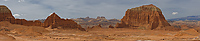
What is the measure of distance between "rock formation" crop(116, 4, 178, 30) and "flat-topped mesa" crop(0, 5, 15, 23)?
3902cm

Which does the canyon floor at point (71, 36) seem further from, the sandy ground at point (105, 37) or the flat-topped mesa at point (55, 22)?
the flat-topped mesa at point (55, 22)

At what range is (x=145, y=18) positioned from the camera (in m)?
57.0

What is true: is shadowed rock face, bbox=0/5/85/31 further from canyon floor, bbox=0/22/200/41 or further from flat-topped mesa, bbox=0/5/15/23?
canyon floor, bbox=0/22/200/41

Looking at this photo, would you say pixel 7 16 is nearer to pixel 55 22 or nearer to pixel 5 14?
pixel 5 14

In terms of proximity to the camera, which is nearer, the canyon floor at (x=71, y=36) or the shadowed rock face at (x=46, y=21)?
the canyon floor at (x=71, y=36)

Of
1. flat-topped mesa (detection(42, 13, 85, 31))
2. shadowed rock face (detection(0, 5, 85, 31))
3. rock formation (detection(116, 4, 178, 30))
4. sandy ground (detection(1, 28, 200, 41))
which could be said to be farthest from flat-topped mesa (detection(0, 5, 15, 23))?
rock formation (detection(116, 4, 178, 30))

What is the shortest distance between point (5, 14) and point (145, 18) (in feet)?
165

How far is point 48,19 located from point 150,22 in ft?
130

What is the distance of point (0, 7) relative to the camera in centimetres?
3862

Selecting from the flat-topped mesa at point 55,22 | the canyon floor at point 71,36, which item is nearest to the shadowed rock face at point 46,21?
the flat-topped mesa at point 55,22

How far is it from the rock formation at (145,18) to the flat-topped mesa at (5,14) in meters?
39.0

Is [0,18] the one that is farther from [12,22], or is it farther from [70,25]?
[70,25]

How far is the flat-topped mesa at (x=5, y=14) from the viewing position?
3775 cm

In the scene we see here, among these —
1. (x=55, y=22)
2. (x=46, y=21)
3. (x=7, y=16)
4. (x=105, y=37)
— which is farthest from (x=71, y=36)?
(x=7, y=16)
